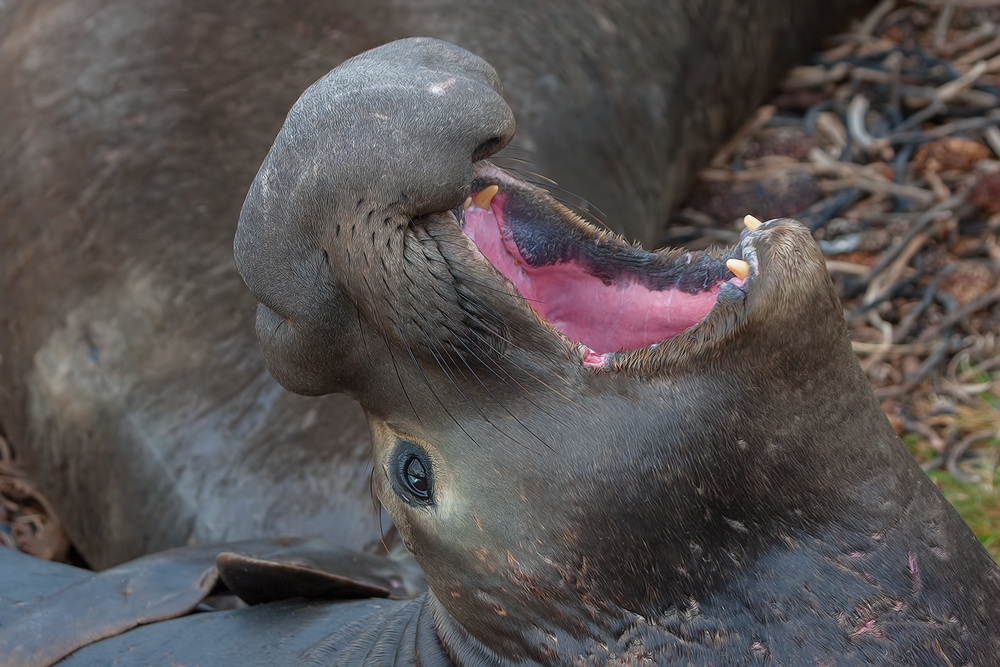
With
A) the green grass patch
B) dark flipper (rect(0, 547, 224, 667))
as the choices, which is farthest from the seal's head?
the green grass patch

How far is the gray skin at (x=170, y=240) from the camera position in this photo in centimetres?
325

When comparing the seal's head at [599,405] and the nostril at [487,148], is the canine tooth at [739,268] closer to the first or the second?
the seal's head at [599,405]

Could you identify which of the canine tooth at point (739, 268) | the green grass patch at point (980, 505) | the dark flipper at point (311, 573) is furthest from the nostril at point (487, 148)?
the green grass patch at point (980, 505)

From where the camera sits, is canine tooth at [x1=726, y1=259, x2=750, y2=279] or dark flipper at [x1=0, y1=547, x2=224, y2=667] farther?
dark flipper at [x1=0, y1=547, x2=224, y2=667]

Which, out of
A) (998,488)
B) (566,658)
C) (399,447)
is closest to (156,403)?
(399,447)

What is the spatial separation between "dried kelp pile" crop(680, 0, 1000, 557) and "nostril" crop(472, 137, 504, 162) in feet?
7.54

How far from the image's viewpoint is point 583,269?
202cm

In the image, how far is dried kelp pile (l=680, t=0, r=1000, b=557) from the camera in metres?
3.82

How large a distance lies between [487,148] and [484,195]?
20 centimetres

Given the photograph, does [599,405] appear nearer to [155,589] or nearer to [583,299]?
[583,299]

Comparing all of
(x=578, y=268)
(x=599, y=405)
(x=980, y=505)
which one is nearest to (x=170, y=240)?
(x=578, y=268)

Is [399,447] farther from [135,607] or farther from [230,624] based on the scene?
[135,607]

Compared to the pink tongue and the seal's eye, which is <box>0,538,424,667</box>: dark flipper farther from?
the pink tongue

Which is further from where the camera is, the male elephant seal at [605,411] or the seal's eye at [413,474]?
the seal's eye at [413,474]
